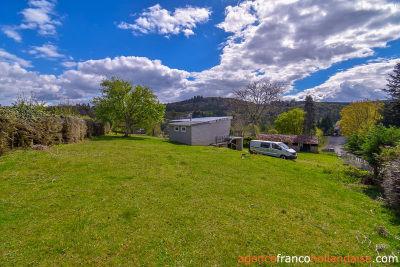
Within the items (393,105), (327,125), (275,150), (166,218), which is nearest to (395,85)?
(393,105)

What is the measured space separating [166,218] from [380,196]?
384 inches

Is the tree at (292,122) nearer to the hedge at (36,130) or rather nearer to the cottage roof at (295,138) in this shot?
the cottage roof at (295,138)

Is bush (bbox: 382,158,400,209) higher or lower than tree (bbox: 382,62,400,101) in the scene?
lower

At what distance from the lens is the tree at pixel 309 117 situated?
4356cm

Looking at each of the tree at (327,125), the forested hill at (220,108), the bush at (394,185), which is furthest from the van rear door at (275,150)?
the tree at (327,125)

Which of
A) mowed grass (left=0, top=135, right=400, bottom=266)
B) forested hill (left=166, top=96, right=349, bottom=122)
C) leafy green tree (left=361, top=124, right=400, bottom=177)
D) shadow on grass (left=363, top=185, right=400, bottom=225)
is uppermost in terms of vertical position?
forested hill (left=166, top=96, right=349, bottom=122)

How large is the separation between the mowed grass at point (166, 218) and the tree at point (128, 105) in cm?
1616

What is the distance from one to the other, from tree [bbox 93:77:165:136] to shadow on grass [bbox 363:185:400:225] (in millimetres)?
23141

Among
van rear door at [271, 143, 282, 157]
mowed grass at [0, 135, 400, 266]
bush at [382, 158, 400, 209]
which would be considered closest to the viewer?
mowed grass at [0, 135, 400, 266]

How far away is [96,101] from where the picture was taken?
23.5 metres

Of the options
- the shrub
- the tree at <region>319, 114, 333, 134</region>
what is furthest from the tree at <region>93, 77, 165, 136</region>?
the tree at <region>319, 114, 333, 134</region>

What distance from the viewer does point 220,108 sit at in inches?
5364

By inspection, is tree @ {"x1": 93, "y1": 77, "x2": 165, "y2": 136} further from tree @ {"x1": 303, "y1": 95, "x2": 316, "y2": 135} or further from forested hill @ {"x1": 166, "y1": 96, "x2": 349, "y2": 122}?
tree @ {"x1": 303, "y1": 95, "x2": 316, "y2": 135}

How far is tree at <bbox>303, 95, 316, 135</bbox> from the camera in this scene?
143 ft
